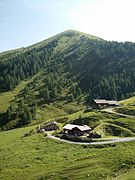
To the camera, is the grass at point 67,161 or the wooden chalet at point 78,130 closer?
the grass at point 67,161

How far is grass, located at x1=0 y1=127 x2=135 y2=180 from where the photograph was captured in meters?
59.1

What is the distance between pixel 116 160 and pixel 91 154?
836 centimetres

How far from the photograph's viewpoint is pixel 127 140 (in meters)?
78.1

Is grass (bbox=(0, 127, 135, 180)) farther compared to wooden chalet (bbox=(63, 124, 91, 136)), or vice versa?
wooden chalet (bbox=(63, 124, 91, 136))

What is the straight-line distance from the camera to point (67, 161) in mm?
67750

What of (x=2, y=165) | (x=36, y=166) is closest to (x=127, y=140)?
(x=36, y=166)

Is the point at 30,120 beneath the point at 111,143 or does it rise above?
beneath

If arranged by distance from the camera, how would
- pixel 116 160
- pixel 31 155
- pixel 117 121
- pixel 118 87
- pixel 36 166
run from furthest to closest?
pixel 118 87 → pixel 117 121 → pixel 31 155 → pixel 36 166 → pixel 116 160

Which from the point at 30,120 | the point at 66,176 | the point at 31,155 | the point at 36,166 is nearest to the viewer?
the point at 66,176

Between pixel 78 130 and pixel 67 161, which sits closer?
pixel 67 161

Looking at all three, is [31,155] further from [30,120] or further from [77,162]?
[30,120]

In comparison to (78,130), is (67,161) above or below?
above

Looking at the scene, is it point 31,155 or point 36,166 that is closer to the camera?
point 36,166

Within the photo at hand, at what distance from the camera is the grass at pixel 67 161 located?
2328 inches
